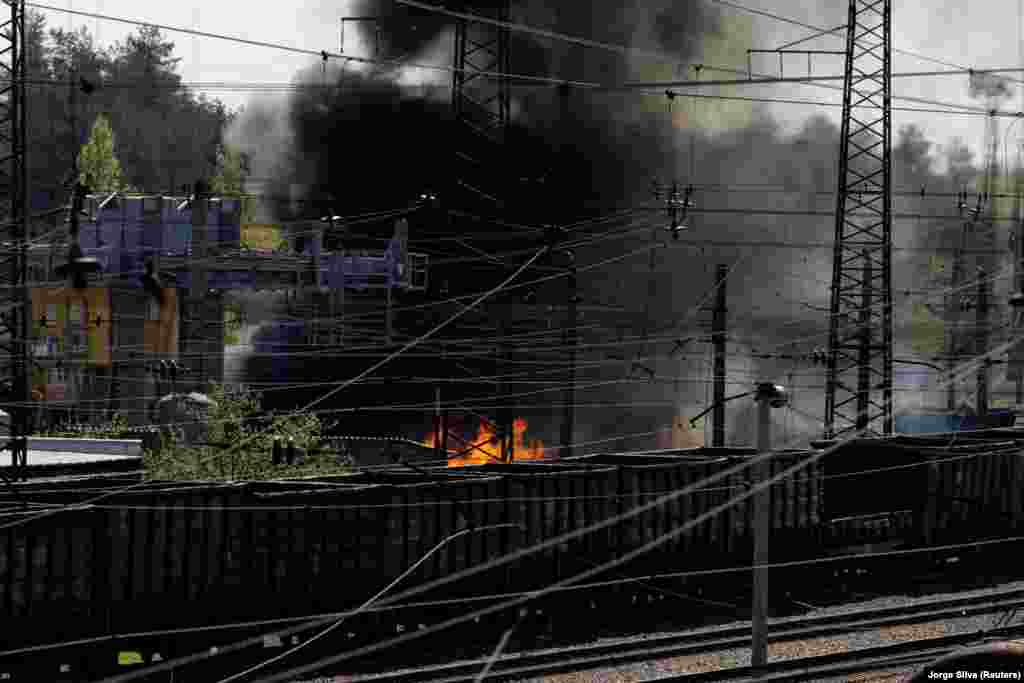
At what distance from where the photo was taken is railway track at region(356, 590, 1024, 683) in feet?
51.8

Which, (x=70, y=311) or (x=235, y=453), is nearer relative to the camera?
(x=235, y=453)

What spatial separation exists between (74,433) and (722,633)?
24.5 meters

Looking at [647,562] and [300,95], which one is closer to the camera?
[647,562]

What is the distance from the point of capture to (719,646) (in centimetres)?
1742

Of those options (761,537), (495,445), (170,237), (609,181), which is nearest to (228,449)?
(170,237)

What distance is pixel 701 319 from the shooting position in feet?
190

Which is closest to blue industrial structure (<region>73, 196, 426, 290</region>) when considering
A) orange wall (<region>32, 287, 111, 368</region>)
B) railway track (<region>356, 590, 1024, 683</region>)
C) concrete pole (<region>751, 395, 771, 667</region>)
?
orange wall (<region>32, 287, 111, 368</region>)

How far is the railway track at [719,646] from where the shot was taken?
1577cm

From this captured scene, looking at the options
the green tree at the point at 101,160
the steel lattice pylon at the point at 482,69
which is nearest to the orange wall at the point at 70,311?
the steel lattice pylon at the point at 482,69

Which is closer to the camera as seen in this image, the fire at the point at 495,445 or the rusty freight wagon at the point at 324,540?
the rusty freight wagon at the point at 324,540

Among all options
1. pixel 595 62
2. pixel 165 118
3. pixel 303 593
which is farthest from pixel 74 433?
pixel 165 118

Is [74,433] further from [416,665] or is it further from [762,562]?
[762,562]

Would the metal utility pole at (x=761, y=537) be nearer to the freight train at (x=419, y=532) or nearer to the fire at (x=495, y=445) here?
the freight train at (x=419, y=532)

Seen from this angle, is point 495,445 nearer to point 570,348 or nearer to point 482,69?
point 482,69
